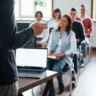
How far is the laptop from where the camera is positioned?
1.82 metres

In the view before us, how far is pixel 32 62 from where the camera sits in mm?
1845

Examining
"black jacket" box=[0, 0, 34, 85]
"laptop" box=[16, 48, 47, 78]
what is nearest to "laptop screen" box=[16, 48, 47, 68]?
"laptop" box=[16, 48, 47, 78]

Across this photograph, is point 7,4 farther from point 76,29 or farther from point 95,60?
point 95,60

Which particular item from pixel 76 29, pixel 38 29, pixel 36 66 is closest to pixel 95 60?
pixel 76 29

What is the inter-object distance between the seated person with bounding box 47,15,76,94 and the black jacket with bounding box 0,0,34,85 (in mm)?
2461

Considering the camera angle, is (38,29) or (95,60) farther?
(95,60)

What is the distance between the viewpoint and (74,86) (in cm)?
401

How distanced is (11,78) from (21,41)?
0.68 ft

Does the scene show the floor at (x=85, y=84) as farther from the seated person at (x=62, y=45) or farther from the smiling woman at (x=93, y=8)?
the smiling woman at (x=93, y=8)

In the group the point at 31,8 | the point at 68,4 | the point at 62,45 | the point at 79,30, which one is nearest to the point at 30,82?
the point at 62,45

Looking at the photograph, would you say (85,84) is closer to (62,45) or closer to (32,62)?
(62,45)

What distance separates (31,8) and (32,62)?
6535mm

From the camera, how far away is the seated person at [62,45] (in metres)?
3.73

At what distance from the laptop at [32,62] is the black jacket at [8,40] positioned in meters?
0.54
